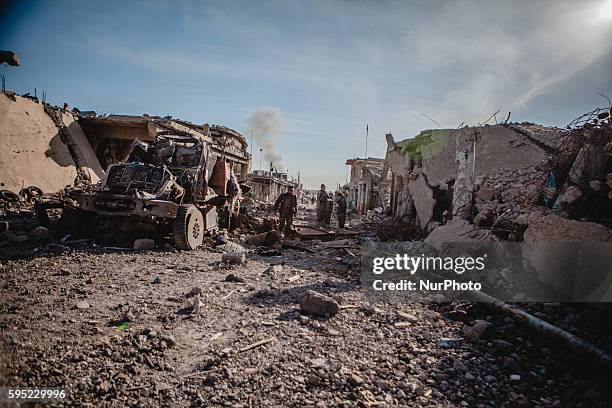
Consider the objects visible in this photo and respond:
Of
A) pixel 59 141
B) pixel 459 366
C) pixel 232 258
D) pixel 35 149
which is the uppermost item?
pixel 59 141

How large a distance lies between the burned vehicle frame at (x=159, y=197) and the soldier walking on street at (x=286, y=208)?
1.94 m

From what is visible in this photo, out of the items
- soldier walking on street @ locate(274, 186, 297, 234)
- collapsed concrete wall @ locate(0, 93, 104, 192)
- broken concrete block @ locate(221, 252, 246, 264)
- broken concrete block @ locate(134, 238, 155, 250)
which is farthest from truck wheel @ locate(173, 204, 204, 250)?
collapsed concrete wall @ locate(0, 93, 104, 192)

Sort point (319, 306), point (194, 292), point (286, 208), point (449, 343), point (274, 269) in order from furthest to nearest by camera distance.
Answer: point (286, 208) < point (274, 269) < point (194, 292) < point (319, 306) < point (449, 343)

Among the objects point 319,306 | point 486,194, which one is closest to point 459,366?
point 319,306

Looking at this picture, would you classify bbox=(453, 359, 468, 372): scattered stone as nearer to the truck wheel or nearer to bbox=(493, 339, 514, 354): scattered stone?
bbox=(493, 339, 514, 354): scattered stone

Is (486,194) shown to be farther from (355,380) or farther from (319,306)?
(355,380)

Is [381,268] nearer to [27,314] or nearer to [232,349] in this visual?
[232,349]

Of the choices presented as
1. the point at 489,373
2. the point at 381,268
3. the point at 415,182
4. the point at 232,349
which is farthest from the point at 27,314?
the point at 415,182

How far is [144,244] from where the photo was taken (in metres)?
6.43

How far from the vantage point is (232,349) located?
8.98 feet

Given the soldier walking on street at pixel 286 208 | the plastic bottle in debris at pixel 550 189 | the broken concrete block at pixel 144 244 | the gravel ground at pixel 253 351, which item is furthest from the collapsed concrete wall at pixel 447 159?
the broken concrete block at pixel 144 244

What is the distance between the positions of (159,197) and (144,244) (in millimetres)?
1027

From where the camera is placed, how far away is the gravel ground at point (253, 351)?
7.22 feet

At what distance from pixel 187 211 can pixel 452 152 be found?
7.88 meters
